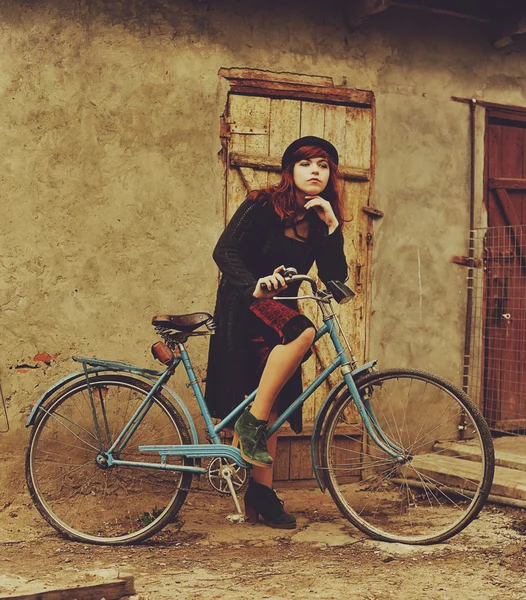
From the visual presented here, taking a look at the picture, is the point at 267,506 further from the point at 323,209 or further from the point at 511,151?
the point at 511,151

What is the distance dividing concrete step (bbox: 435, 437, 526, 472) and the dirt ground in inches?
25.7

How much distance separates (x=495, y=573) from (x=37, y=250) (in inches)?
124

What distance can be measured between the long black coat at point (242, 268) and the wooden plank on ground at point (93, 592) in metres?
1.27

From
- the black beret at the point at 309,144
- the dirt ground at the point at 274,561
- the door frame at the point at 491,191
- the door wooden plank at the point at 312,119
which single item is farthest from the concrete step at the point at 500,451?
the black beret at the point at 309,144

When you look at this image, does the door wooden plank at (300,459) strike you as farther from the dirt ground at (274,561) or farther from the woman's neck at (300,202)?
the woman's neck at (300,202)

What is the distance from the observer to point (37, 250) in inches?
209

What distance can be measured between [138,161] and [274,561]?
2.63 metres

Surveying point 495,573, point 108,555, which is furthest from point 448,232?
point 108,555

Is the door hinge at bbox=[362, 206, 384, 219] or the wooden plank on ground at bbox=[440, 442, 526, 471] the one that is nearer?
the wooden plank on ground at bbox=[440, 442, 526, 471]

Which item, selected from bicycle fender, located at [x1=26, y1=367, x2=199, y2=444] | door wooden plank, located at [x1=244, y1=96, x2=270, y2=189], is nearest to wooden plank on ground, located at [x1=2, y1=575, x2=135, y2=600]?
bicycle fender, located at [x1=26, y1=367, x2=199, y2=444]

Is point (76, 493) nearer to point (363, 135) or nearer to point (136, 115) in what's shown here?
point (136, 115)

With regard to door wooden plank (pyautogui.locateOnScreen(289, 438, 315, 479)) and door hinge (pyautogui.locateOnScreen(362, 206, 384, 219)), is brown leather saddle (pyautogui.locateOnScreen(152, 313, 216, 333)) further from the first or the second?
door hinge (pyautogui.locateOnScreen(362, 206, 384, 219))

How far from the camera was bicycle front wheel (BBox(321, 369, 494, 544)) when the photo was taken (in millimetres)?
4387

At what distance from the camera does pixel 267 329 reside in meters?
4.73
